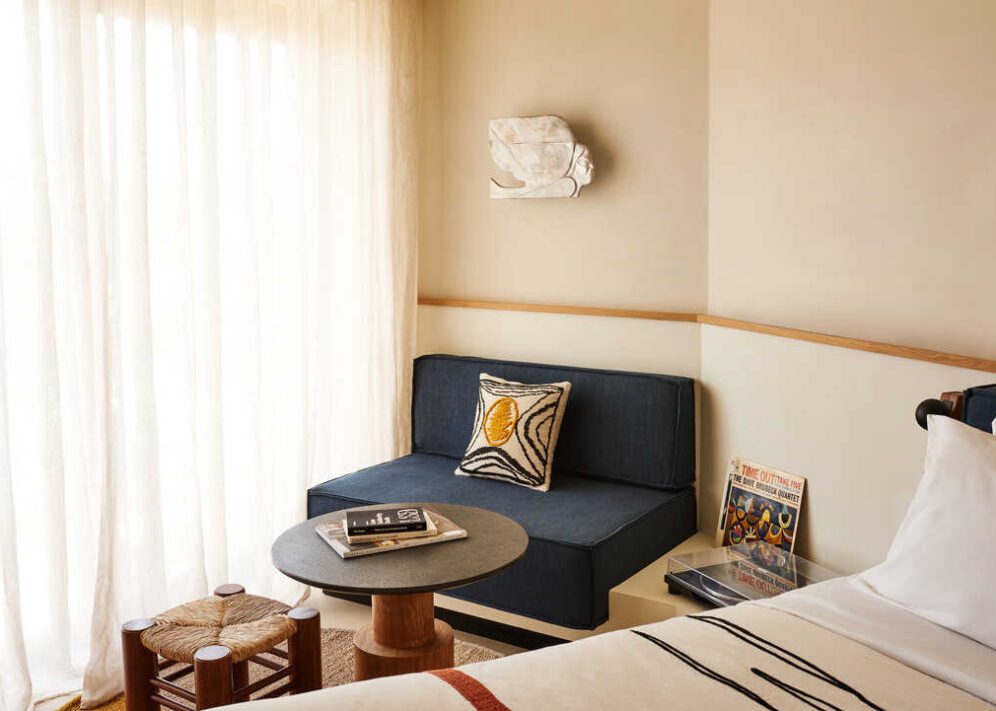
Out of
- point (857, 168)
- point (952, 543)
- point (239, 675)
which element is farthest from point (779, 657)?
point (857, 168)

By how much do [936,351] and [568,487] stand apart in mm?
1376

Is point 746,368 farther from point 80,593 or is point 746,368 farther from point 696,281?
point 80,593

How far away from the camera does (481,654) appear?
3.02m

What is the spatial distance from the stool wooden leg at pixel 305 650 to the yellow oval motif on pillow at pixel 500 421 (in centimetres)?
123

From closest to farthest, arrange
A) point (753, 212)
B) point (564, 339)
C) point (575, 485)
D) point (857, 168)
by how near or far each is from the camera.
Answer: point (857, 168)
point (753, 212)
point (575, 485)
point (564, 339)

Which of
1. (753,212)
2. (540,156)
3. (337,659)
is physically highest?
(540,156)

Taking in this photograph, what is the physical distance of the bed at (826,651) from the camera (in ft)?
4.70

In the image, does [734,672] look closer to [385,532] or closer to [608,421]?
[385,532]

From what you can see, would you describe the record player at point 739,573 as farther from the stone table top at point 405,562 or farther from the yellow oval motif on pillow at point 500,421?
the yellow oval motif on pillow at point 500,421

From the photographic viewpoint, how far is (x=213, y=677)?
2.13 meters

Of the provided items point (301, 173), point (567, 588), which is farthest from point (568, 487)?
point (301, 173)

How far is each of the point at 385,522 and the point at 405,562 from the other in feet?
0.56

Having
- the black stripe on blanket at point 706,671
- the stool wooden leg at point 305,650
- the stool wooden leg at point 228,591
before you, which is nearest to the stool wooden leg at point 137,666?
the stool wooden leg at point 228,591

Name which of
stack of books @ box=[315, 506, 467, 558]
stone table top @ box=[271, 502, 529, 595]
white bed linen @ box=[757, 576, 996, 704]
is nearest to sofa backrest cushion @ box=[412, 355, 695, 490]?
stone table top @ box=[271, 502, 529, 595]
